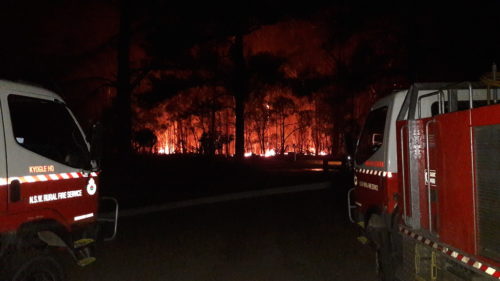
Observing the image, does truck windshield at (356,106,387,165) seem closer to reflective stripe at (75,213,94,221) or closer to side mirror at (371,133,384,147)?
side mirror at (371,133,384,147)

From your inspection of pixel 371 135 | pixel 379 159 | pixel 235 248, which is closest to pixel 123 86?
pixel 235 248

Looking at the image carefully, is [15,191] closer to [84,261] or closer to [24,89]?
[24,89]

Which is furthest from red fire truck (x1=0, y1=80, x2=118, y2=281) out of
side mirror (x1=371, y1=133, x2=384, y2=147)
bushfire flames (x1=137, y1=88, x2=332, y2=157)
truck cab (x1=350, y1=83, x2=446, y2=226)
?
bushfire flames (x1=137, y1=88, x2=332, y2=157)

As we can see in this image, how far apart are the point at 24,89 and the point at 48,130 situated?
0.56 m

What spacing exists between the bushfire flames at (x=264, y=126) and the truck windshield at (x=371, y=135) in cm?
5334

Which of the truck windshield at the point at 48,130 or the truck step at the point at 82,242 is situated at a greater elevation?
the truck windshield at the point at 48,130

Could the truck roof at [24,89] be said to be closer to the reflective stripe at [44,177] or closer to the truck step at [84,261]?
the reflective stripe at [44,177]

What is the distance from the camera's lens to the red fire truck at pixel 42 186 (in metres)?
5.37

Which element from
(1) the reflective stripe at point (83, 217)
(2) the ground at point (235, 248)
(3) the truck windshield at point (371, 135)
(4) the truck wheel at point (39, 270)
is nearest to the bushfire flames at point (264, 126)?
(2) the ground at point (235, 248)

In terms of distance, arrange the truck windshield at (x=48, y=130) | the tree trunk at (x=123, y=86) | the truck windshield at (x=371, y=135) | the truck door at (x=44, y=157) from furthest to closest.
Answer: the tree trunk at (x=123, y=86) < the truck windshield at (x=371, y=135) < the truck windshield at (x=48, y=130) < the truck door at (x=44, y=157)

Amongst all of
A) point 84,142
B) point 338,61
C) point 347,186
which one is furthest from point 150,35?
point 338,61

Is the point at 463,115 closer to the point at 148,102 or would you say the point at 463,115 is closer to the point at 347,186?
the point at 347,186

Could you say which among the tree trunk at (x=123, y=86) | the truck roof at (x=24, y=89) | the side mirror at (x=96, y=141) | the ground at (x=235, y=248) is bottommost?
the ground at (x=235, y=248)

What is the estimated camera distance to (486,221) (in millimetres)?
4344
